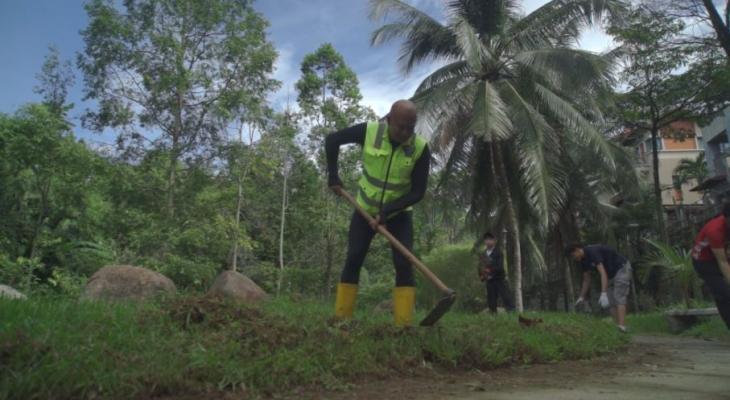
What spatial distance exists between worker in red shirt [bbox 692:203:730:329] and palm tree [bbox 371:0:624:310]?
6651mm

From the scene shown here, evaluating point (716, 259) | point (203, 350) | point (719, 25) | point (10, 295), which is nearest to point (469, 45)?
point (719, 25)

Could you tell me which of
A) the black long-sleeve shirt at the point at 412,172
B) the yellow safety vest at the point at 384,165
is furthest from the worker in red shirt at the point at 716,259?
the yellow safety vest at the point at 384,165

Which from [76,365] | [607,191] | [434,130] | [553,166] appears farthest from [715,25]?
[76,365]

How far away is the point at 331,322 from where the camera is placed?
147 inches

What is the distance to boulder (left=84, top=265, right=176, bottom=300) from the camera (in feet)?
24.4

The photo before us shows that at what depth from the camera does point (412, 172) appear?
164 inches

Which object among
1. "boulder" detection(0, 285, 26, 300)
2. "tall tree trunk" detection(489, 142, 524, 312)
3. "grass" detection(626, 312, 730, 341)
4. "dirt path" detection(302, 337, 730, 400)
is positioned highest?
"tall tree trunk" detection(489, 142, 524, 312)

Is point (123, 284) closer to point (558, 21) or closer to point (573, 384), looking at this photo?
point (573, 384)

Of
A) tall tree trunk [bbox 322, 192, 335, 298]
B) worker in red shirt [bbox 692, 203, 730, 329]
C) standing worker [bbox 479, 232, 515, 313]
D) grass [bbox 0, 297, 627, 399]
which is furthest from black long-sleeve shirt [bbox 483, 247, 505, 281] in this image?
tall tree trunk [bbox 322, 192, 335, 298]

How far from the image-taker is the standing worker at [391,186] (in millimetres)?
4016

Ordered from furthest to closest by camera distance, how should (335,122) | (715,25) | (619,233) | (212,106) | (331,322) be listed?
(619,233)
(335,122)
(212,106)
(715,25)
(331,322)

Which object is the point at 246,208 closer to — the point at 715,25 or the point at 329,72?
the point at 329,72

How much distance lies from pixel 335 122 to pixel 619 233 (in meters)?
13.8

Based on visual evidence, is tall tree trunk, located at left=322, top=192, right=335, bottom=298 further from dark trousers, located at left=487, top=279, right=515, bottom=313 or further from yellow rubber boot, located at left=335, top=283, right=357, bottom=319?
yellow rubber boot, located at left=335, top=283, right=357, bottom=319
